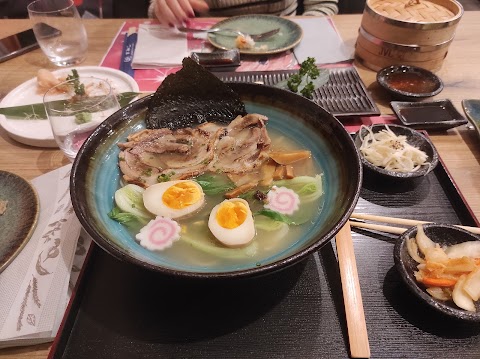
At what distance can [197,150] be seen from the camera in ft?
4.80

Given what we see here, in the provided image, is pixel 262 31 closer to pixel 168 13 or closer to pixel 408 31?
pixel 168 13

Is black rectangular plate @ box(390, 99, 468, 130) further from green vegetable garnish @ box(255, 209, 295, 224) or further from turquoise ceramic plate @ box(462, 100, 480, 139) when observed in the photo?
green vegetable garnish @ box(255, 209, 295, 224)

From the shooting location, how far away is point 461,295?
105 cm

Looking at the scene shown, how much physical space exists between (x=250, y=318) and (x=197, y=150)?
0.67 m

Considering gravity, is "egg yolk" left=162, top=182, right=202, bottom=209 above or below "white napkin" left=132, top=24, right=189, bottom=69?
above

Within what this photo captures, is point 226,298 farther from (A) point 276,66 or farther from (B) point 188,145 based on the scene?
(A) point 276,66

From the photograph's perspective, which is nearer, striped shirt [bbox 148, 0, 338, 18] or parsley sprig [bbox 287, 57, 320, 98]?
parsley sprig [bbox 287, 57, 320, 98]

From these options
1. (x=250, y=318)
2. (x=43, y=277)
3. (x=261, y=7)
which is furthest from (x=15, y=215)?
(x=261, y=7)

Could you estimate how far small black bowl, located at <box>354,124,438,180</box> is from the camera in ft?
4.88

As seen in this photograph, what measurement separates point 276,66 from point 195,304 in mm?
1755

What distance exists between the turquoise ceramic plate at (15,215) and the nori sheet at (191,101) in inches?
20.1

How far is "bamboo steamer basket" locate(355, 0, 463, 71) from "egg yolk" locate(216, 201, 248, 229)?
161cm

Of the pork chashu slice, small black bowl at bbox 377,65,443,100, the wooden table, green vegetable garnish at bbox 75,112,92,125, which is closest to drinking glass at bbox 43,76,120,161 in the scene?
green vegetable garnish at bbox 75,112,92,125

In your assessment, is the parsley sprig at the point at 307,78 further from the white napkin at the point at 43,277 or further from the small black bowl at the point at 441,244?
the white napkin at the point at 43,277
